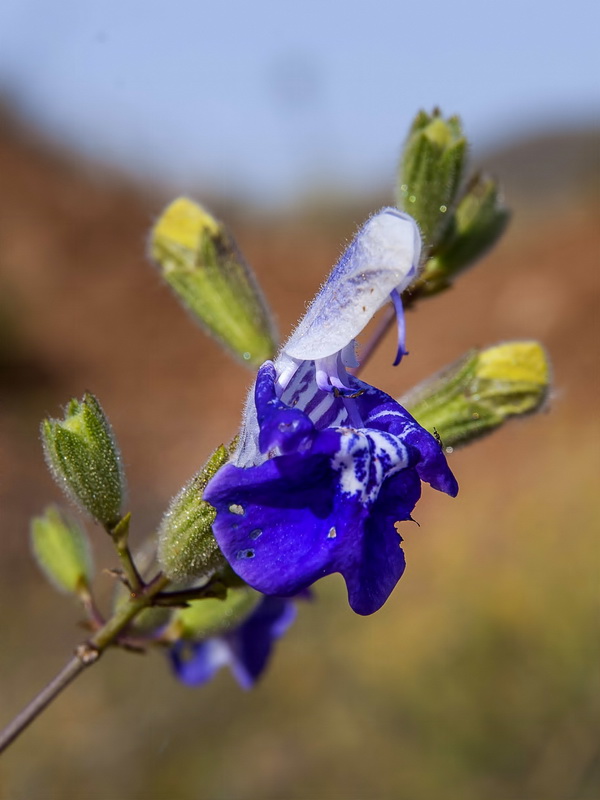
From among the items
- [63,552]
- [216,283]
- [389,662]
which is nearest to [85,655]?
[63,552]

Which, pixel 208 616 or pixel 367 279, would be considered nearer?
pixel 367 279

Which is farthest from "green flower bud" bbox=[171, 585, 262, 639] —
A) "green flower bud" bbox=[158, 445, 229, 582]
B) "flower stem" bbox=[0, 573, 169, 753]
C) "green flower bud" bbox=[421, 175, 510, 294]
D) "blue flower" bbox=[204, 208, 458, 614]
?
"green flower bud" bbox=[421, 175, 510, 294]

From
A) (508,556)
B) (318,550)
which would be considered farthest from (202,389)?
(318,550)

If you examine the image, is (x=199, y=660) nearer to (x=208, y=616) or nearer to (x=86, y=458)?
(x=208, y=616)

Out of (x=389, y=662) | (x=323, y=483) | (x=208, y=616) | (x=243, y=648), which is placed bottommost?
(x=389, y=662)

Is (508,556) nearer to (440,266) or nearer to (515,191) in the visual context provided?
(440,266)

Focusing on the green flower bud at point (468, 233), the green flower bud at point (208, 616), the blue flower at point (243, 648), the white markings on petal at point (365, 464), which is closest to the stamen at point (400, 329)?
the white markings on petal at point (365, 464)

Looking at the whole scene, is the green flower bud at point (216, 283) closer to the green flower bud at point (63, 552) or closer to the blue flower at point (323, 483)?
the green flower bud at point (63, 552)

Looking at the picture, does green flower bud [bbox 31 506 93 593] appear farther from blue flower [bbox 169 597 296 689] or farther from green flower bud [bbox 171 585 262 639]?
blue flower [bbox 169 597 296 689]
